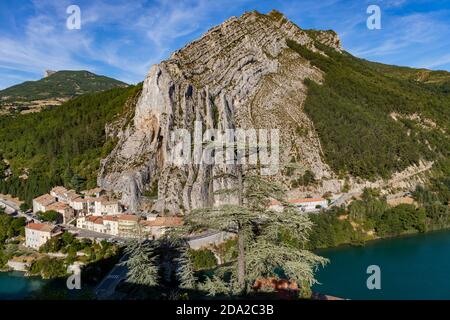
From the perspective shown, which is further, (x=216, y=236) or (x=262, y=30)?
(x=262, y=30)

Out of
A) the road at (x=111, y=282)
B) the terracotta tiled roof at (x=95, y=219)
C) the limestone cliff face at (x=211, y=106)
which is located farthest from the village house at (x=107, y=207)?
the road at (x=111, y=282)

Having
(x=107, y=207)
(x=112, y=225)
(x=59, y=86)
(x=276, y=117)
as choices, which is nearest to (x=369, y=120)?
(x=276, y=117)

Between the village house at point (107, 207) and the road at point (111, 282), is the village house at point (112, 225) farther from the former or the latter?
the road at point (111, 282)

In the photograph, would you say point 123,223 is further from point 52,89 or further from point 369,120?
point 52,89

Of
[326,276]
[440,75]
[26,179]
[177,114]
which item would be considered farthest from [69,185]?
[440,75]

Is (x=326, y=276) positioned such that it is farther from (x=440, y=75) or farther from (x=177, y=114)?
(x=440, y=75)

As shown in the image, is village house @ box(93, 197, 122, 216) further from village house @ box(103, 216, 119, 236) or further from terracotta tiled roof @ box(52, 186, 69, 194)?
terracotta tiled roof @ box(52, 186, 69, 194)

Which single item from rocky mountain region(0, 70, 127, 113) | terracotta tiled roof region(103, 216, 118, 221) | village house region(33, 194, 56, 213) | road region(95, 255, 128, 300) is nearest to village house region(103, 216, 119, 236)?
terracotta tiled roof region(103, 216, 118, 221)
